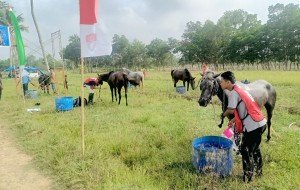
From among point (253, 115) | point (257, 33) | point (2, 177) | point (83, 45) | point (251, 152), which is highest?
point (257, 33)

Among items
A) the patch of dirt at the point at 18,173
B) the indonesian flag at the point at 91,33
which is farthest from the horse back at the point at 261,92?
the patch of dirt at the point at 18,173

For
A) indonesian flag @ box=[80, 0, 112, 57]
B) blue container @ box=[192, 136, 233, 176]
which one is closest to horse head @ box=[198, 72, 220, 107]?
blue container @ box=[192, 136, 233, 176]

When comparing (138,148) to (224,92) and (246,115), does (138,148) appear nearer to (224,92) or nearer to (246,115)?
(224,92)

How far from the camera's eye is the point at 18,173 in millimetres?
6758

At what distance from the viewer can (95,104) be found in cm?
1568

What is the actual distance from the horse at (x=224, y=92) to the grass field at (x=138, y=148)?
1172mm

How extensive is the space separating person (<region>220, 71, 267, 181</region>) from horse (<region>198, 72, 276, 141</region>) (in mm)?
1043

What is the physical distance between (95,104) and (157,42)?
72.6 metres

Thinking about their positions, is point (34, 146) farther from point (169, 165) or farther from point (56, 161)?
point (169, 165)

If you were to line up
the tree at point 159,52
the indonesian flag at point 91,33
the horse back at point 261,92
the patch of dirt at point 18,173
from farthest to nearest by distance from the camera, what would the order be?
the tree at point 159,52 < the horse back at point 261,92 < the indonesian flag at point 91,33 < the patch of dirt at point 18,173

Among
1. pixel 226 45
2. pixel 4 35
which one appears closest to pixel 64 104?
pixel 4 35

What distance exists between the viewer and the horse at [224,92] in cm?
670

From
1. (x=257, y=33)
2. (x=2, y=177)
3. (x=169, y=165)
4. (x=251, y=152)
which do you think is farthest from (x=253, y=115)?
(x=257, y=33)

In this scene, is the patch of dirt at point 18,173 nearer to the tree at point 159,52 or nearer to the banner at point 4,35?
the banner at point 4,35
